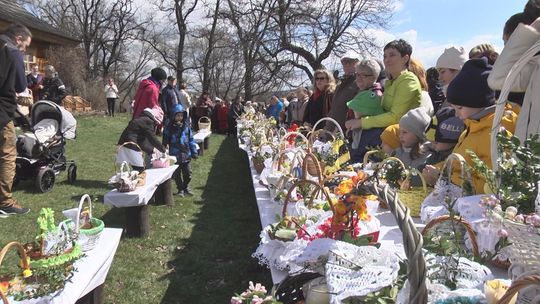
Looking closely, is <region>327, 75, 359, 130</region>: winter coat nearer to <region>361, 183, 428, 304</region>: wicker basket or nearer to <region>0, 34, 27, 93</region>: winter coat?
<region>0, 34, 27, 93</region>: winter coat

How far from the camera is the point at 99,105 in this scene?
69.1ft

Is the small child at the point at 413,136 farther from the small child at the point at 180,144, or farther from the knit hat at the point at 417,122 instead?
the small child at the point at 180,144

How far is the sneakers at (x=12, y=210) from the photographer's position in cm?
469

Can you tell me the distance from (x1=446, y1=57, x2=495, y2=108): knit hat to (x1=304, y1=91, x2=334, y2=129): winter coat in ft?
10.8

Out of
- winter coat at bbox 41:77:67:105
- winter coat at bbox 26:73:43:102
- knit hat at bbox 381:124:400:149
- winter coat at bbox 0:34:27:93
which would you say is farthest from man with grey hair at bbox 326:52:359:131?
winter coat at bbox 26:73:43:102

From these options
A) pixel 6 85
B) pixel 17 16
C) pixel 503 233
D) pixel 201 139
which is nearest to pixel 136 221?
pixel 6 85

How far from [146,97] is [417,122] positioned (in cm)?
447

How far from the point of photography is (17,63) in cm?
444

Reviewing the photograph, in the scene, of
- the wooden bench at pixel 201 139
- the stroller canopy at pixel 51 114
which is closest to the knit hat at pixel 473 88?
the stroller canopy at pixel 51 114

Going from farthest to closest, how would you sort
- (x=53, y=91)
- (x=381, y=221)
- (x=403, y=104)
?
(x=53, y=91), (x=403, y=104), (x=381, y=221)

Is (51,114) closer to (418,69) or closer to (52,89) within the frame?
(52,89)

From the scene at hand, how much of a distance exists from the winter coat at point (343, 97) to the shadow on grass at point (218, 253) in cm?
151

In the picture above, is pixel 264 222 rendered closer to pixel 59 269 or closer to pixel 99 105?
pixel 59 269

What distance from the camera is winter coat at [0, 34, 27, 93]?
437cm
